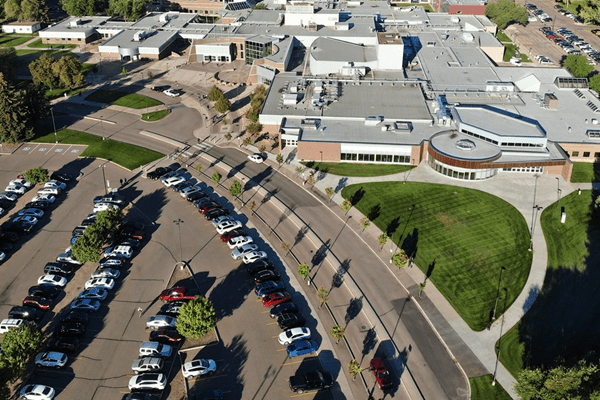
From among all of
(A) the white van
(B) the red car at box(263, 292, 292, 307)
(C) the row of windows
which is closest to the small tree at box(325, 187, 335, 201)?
(C) the row of windows

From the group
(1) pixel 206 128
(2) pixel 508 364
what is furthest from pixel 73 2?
(2) pixel 508 364

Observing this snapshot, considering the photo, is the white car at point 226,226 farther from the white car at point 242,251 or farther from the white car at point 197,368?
the white car at point 197,368

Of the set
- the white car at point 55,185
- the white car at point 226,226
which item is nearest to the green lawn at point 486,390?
the white car at point 226,226

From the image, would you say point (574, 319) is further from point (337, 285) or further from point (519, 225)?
point (337, 285)

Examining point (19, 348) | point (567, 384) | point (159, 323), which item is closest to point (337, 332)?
point (159, 323)

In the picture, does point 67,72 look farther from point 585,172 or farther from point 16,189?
point 585,172

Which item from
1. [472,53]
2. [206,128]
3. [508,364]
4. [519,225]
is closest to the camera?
[508,364]
